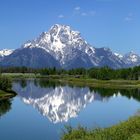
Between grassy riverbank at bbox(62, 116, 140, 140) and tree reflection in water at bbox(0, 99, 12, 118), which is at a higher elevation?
grassy riverbank at bbox(62, 116, 140, 140)

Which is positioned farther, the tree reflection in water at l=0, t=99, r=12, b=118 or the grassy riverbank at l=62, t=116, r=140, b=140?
the tree reflection in water at l=0, t=99, r=12, b=118

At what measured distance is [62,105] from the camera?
13400cm

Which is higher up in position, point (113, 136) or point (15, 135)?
point (113, 136)

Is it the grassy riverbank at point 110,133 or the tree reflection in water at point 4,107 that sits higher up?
the grassy riverbank at point 110,133

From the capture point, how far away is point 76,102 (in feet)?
456

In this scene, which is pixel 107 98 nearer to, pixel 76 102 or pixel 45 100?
pixel 76 102

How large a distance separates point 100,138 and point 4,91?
109192mm

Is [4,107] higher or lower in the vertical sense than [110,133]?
lower

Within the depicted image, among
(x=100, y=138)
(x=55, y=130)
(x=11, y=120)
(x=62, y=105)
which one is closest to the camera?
(x=100, y=138)

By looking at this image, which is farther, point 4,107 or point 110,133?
point 4,107

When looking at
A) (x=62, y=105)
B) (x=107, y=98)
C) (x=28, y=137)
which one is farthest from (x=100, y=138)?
(x=107, y=98)

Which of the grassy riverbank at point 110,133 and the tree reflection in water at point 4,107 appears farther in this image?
the tree reflection in water at point 4,107

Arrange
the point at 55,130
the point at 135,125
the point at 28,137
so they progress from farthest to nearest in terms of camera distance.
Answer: the point at 55,130, the point at 28,137, the point at 135,125

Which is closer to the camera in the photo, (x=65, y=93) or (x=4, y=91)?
(x=4, y=91)
